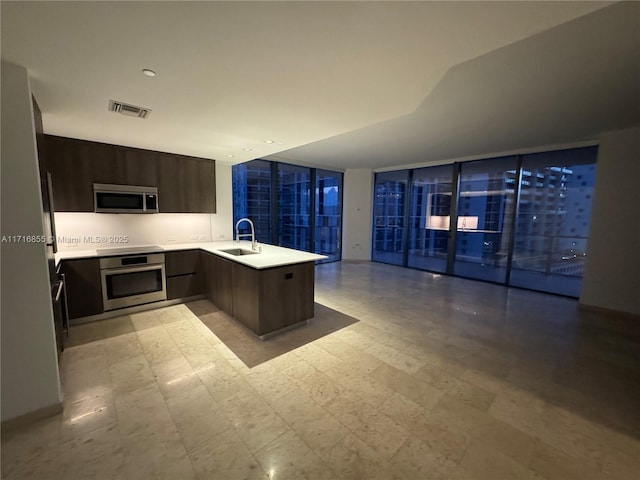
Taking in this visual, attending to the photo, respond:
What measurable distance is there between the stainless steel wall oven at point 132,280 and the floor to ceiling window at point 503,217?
19.0 feet

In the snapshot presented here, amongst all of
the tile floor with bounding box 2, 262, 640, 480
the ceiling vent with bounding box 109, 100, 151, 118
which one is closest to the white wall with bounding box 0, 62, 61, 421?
the tile floor with bounding box 2, 262, 640, 480

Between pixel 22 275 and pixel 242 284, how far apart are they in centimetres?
178

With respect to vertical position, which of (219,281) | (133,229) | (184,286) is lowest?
(184,286)

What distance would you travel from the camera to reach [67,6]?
3.66 feet

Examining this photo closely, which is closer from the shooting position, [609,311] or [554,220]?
[609,311]

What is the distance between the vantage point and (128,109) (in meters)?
2.26

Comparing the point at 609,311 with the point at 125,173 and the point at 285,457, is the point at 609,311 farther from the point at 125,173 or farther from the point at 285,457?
the point at 125,173

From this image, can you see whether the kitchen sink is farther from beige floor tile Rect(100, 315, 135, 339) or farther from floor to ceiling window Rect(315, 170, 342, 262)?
floor to ceiling window Rect(315, 170, 342, 262)

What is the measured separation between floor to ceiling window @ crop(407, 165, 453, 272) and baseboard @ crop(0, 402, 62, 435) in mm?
6719

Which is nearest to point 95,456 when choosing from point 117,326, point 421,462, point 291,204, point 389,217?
point 421,462

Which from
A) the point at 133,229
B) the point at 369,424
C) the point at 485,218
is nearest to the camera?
the point at 369,424

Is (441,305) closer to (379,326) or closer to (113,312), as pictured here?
(379,326)

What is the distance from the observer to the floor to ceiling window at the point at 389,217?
285 inches

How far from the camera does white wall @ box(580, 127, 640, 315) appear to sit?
3666 mm
